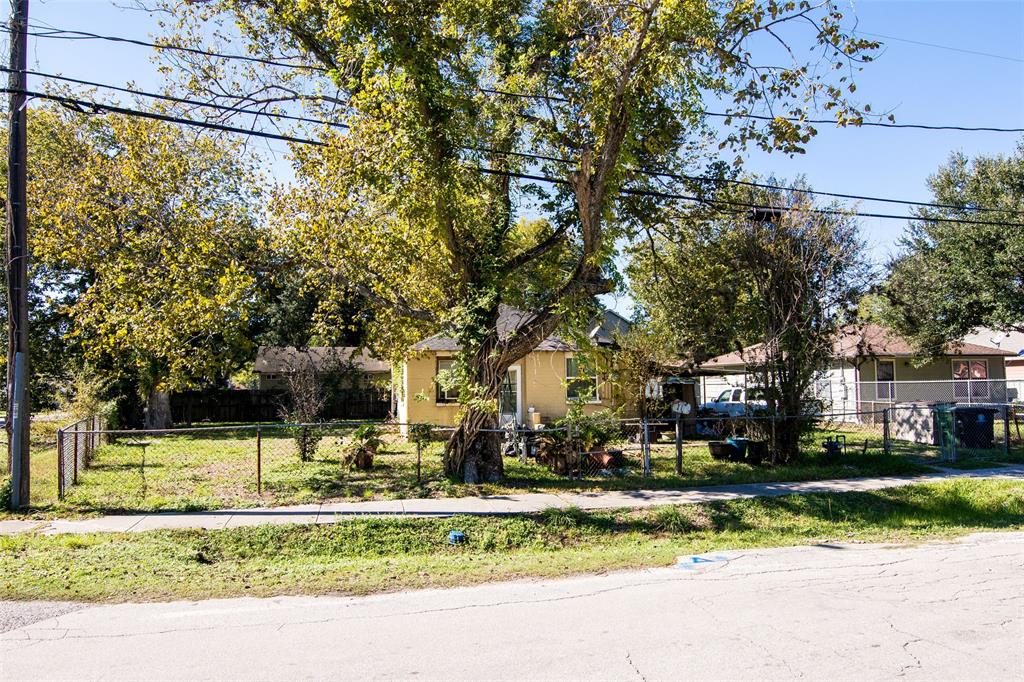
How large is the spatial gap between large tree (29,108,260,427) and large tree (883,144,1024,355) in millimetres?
17877

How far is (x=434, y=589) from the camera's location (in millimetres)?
7152

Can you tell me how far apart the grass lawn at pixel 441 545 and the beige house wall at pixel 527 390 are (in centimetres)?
947

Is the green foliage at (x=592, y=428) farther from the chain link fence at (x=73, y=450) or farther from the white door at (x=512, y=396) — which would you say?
the chain link fence at (x=73, y=450)

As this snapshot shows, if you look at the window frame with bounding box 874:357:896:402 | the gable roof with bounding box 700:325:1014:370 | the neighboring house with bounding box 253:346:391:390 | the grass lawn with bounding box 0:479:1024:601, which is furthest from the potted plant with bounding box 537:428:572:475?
the window frame with bounding box 874:357:896:402

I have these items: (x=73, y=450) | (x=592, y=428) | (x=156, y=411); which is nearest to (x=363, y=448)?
(x=592, y=428)

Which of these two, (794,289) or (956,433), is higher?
(794,289)

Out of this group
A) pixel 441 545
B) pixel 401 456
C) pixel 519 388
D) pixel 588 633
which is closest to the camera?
pixel 588 633

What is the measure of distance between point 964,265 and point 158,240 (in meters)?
23.6

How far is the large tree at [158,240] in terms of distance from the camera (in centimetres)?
1209

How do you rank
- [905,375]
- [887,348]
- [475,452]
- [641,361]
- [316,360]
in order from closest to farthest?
1. [475,452]
2. [641,361]
3. [887,348]
4. [905,375]
5. [316,360]

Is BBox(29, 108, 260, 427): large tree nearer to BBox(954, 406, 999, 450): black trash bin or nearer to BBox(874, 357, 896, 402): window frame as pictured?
BBox(954, 406, 999, 450): black trash bin

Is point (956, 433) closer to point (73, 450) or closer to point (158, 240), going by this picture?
point (158, 240)

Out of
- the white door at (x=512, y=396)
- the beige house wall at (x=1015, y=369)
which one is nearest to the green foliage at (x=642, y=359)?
the white door at (x=512, y=396)

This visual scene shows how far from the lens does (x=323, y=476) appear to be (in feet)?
44.0
